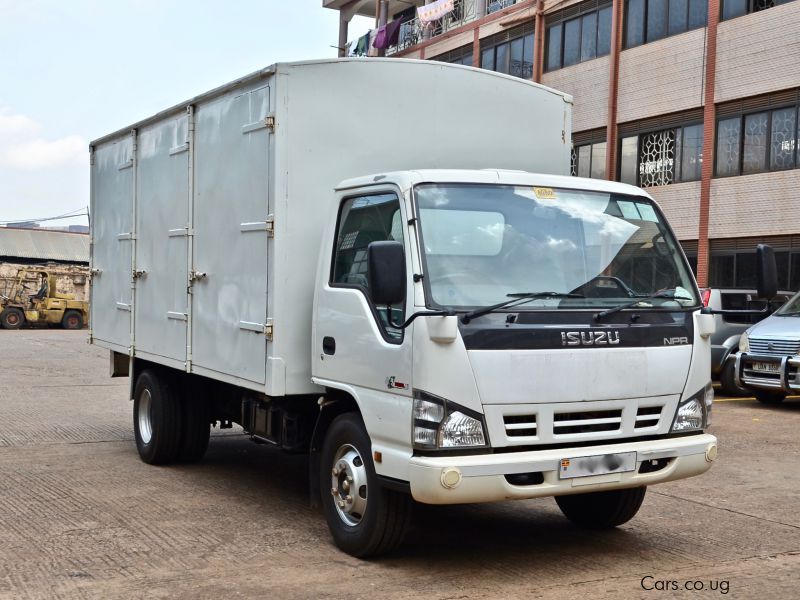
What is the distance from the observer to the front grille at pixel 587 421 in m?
5.84

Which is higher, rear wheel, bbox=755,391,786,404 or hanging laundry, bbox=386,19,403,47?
hanging laundry, bbox=386,19,403,47

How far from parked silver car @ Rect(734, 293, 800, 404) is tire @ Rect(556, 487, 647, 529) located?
8.44 meters

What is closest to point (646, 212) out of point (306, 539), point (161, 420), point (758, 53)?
point (306, 539)

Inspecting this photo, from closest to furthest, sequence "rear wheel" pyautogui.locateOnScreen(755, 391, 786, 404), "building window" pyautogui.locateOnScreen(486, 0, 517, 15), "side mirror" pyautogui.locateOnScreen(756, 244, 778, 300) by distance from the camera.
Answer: "side mirror" pyautogui.locateOnScreen(756, 244, 778, 300), "rear wheel" pyautogui.locateOnScreen(755, 391, 786, 404), "building window" pyautogui.locateOnScreen(486, 0, 517, 15)

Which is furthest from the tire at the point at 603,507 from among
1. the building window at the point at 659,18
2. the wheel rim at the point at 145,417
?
the building window at the point at 659,18

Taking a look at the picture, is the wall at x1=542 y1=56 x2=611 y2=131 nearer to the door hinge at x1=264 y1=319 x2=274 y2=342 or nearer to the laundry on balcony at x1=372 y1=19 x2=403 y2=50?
the laundry on balcony at x1=372 y1=19 x2=403 y2=50

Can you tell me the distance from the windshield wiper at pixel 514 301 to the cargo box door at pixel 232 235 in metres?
1.85

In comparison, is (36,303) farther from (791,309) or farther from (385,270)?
(385,270)

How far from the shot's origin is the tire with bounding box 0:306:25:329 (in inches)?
1639

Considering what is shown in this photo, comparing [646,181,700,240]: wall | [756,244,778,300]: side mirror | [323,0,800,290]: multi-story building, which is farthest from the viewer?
[646,181,700,240]: wall

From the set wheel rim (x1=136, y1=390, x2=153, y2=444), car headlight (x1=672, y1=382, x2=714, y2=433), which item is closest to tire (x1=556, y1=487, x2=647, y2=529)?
car headlight (x1=672, y1=382, x2=714, y2=433)

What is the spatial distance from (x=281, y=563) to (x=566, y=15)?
2745 centimetres

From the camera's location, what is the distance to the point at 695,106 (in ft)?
86.6

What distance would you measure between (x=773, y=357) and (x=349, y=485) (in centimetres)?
1043
